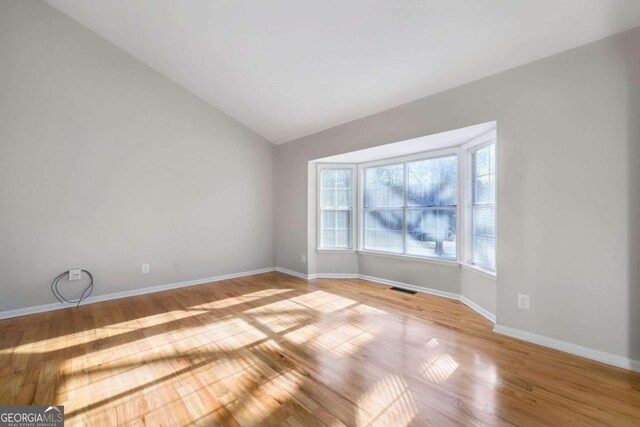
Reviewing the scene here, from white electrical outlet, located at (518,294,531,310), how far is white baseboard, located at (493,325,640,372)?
225mm

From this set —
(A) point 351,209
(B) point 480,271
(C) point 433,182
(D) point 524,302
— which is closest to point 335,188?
(A) point 351,209

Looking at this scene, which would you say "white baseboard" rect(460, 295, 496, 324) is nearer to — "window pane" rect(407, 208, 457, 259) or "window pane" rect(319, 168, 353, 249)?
"window pane" rect(407, 208, 457, 259)

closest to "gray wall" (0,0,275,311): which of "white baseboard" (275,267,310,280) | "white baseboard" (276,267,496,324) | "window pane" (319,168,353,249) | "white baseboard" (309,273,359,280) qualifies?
"white baseboard" (275,267,310,280)

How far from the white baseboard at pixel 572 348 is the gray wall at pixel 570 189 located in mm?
45

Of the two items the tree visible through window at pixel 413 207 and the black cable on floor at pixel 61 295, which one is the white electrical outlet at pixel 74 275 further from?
the tree visible through window at pixel 413 207

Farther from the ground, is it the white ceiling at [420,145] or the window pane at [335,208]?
the white ceiling at [420,145]

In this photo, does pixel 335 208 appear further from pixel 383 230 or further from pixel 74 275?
pixel 74 275

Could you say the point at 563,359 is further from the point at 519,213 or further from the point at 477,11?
the point at 477,11

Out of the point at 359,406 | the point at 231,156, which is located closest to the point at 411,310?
the point at 359,406

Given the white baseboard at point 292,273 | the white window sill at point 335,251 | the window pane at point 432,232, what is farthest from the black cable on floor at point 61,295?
the window pane at point 432,232

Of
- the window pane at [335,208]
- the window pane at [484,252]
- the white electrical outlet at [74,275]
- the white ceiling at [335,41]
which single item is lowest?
the white electrical outlet at [74,275]

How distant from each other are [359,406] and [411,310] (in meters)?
1.79

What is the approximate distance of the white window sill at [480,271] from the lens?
9.68ft

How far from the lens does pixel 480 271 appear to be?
3168 millimetres
